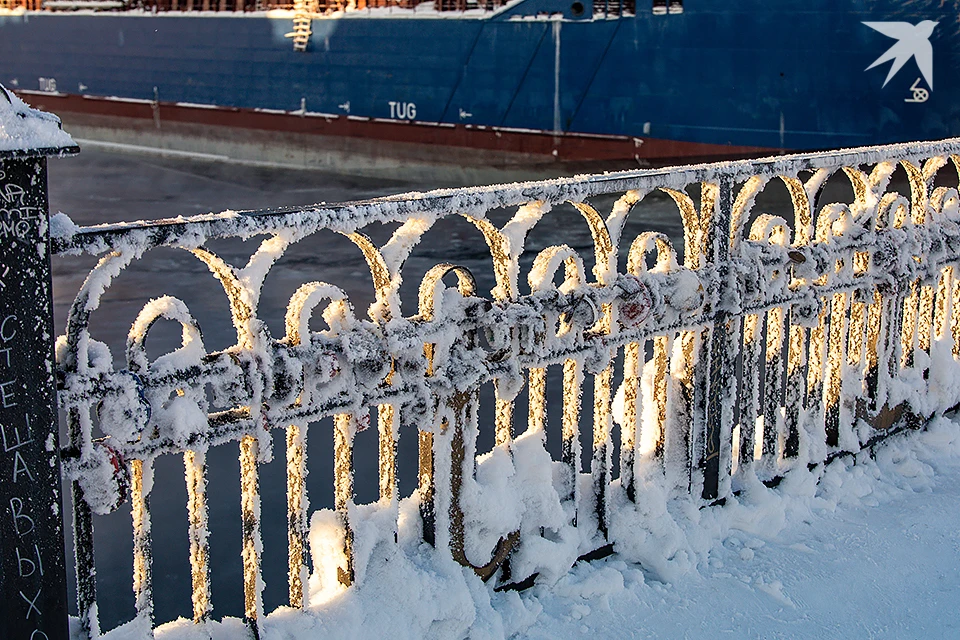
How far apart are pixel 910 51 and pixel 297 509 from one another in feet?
54.7

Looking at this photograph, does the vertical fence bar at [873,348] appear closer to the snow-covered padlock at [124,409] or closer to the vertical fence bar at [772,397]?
the vertical fence bar at [772,397]

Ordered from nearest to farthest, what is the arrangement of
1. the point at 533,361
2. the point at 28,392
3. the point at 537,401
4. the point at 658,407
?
the point at 28,392
the point at 533,361
the point at 537,401
the point at 658,407

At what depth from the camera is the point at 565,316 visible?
3.08 metres

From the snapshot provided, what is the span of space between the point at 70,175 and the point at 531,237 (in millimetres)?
11290

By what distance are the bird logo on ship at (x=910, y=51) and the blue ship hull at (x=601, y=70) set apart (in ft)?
0.17

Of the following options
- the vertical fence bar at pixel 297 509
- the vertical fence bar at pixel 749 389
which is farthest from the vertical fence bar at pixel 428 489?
the vertical fence bar at pixel 749 389

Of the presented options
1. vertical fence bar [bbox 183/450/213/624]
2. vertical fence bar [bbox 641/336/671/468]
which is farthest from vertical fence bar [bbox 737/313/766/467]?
vertical fence bar [bbox 183/450/213/624]

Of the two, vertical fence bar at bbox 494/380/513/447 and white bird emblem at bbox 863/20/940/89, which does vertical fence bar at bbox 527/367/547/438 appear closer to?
vertical fence bar at bbox 494/380/513/447

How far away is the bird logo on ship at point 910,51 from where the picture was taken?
16.5 m

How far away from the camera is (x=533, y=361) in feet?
9.90

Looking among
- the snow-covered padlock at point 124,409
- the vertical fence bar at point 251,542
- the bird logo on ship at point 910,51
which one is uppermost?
the bird logo on ship at point 910,51

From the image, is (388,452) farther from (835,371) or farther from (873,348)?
(873,348)

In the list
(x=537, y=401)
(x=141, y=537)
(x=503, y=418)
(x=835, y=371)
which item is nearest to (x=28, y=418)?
(x=141, y=537)

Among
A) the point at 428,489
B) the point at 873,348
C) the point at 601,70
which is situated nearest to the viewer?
the point at 428,489
